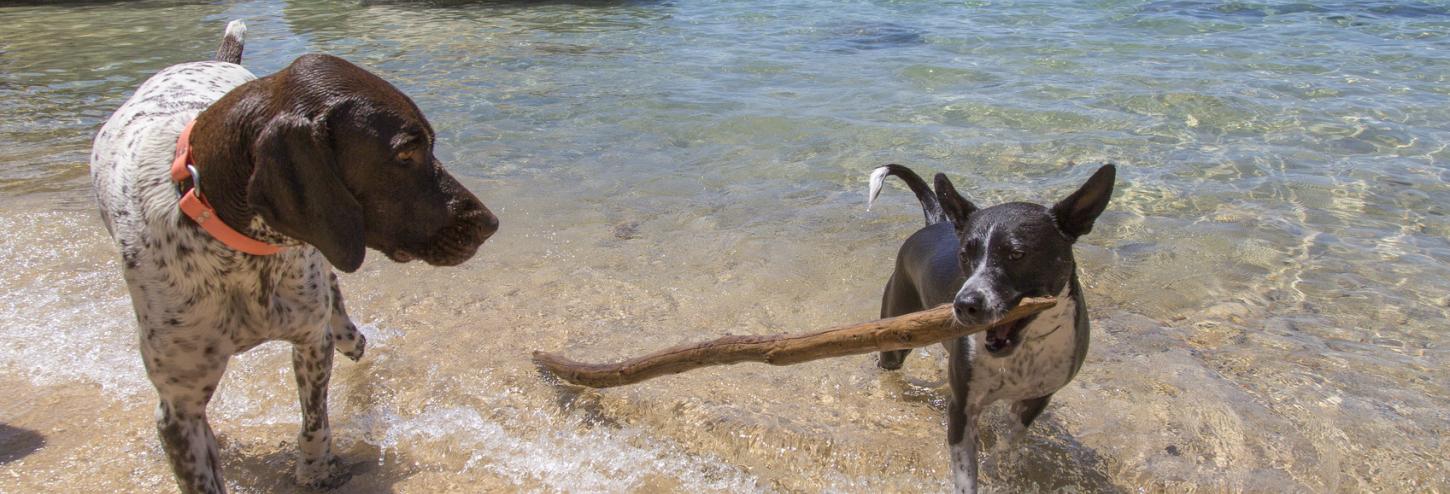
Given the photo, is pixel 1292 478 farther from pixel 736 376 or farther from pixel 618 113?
pixel 618 113

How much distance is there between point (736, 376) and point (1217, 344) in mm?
2343

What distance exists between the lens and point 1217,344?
15.6 ft

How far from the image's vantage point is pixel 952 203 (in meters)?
3.81

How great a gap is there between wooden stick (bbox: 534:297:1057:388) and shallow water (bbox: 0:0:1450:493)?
497mm

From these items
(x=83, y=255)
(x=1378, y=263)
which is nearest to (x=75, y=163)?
(x=83, y=255)

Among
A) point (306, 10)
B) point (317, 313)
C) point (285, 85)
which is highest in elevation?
point (285, 85)

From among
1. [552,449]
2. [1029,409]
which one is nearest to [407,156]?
[552,449]

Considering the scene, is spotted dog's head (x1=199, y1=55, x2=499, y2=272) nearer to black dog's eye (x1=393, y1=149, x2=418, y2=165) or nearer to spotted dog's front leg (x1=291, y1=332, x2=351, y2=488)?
black dog's eye (x1=393, y1=149, x2=418, y2=165)

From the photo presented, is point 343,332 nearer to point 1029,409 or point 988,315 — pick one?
point 988,315

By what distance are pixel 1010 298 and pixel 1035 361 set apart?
0.50 meters

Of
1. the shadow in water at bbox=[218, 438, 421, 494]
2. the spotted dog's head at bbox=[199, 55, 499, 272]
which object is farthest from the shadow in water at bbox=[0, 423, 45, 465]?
the spotted dog's head at bbox=[199, 55, 499, 272]

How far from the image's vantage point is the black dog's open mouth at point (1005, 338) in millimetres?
3324

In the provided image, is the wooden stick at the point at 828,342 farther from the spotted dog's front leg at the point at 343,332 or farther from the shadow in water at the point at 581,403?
the spotted dog's front leg at the point at 343,332

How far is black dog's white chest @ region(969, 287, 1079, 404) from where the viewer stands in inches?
140
